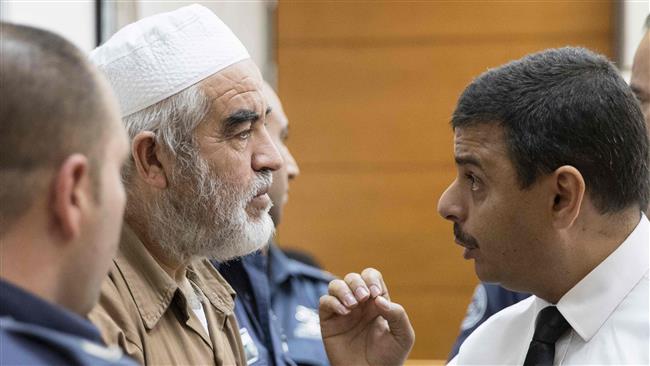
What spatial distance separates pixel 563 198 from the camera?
5.82 feet

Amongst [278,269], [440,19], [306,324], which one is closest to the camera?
[306,324]

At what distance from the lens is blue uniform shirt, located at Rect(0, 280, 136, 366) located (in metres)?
1.00

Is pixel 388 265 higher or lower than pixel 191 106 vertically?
lower

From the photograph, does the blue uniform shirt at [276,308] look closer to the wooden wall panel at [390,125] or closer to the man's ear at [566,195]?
the man's ear at [566,195]

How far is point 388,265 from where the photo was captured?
16.6ft

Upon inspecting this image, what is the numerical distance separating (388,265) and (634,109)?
3.31 m

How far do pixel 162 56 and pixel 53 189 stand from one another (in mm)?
994

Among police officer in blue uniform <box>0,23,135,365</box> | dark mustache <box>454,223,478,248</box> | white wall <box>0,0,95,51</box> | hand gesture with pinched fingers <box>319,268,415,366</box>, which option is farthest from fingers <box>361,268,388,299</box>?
white wall <box>0,0,95,51</box>

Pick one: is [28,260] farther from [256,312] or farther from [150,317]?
[256,312]

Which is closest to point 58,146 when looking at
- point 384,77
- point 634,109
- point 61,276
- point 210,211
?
point 61,276

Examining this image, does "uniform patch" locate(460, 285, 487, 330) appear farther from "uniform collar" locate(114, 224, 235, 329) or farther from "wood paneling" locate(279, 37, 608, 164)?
"wood paneling" locate(279, 37, 608, 164)

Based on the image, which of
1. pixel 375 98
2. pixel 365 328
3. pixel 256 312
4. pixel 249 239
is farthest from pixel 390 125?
pixel 249 239

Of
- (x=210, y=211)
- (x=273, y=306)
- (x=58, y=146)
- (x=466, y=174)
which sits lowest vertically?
(x=273, y=306)

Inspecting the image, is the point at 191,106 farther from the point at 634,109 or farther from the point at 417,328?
the point at 417,328
